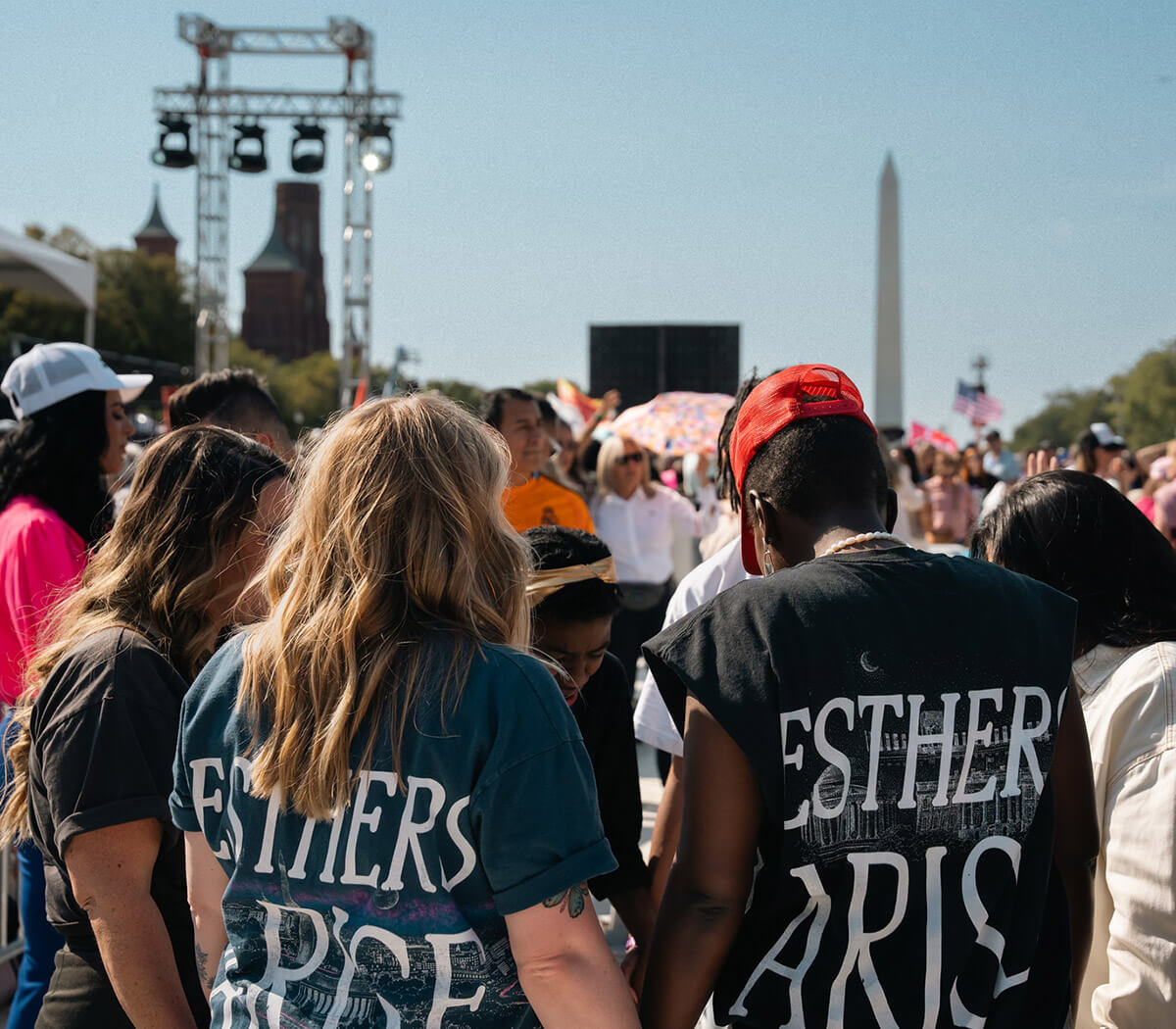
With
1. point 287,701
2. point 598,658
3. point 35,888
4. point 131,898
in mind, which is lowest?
point 35,888

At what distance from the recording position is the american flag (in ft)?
89.2

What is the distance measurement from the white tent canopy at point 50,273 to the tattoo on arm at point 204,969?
9.66 meters

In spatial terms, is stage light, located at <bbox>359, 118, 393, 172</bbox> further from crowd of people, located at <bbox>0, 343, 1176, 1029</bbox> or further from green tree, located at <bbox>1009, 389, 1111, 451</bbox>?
green tree, located at <bbox>1009, 389, 1111, 451</bbox>

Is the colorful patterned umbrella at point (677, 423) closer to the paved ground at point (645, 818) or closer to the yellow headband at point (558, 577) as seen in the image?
the paved ground at point (645, 818)

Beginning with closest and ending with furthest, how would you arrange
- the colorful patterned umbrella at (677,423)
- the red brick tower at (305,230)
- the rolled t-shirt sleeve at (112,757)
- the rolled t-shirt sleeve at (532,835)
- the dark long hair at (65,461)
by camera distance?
the rolled t-shirt sleeve at (532,835)
the rolled t-shirt sleeve at (112,757)
the dark long hair at (65,461)
the colorful patterned umbrella at (677,423)
the red brick tower at (305,230)

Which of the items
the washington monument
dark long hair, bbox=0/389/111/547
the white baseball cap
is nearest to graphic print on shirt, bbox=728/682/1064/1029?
dark long hair, bbox=0/389/111/547

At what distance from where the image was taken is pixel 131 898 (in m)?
1.90

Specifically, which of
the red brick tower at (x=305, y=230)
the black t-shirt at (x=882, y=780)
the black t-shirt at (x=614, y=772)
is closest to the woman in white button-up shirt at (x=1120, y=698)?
the black t-shirt at (x=882, y=780)

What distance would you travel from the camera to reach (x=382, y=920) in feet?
4.99

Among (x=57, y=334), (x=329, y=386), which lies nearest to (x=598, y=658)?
(x=57, y=334)

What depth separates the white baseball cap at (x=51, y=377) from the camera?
3377 mm

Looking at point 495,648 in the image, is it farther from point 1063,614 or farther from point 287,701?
point 1063,614

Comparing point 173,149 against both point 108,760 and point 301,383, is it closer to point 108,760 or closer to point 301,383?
point 108,760

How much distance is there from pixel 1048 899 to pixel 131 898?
1484 millimetres
